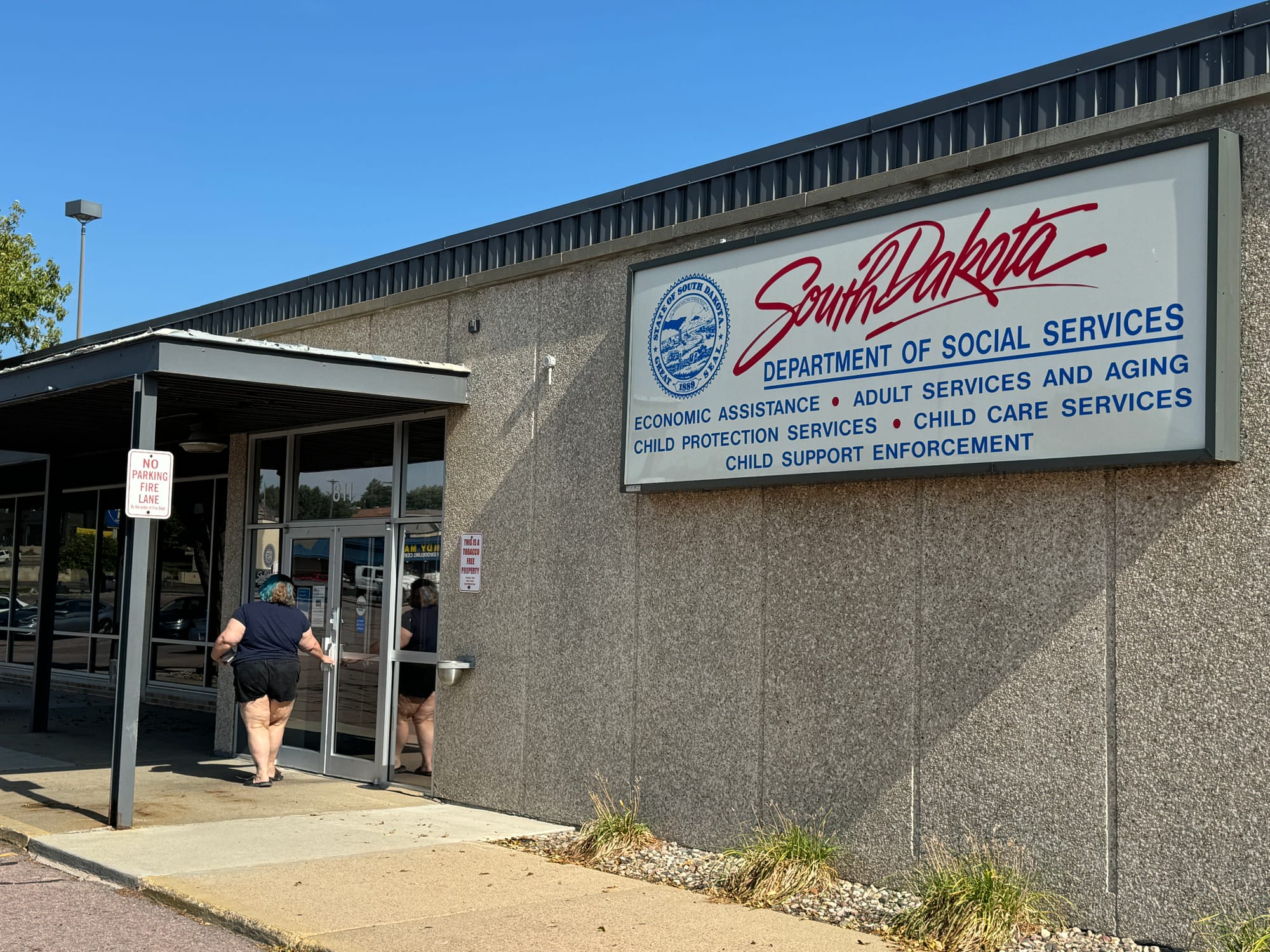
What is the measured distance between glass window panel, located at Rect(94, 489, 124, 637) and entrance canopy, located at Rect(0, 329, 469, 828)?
570 cm

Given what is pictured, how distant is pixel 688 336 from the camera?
8.79 meters

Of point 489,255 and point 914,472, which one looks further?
point 489,255

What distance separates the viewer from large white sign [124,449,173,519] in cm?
916

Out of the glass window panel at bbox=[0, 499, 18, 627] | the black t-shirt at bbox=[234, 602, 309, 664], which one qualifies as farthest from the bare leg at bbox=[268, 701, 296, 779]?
the glass window panel at bbox=[0, 499, 18, 627]

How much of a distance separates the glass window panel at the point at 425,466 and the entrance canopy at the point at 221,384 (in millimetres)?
217

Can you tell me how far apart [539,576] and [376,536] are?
2.40 m

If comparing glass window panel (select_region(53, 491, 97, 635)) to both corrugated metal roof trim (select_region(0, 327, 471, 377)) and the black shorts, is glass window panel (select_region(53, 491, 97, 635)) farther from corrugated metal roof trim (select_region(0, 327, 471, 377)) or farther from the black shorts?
the black shorts

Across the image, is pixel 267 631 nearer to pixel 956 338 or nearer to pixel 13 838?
pixel 13 838

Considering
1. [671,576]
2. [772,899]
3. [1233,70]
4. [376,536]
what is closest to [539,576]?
[671,576]

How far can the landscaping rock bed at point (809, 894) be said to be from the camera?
6.26 m

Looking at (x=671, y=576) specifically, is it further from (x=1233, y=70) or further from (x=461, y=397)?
(x=1233, y=70)

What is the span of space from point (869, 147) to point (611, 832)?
4.62 m

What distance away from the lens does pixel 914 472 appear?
23.7 feet

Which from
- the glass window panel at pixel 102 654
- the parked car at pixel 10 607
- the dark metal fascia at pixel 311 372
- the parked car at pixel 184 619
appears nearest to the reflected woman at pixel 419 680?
the dark metal fascia at pixel 311 372
